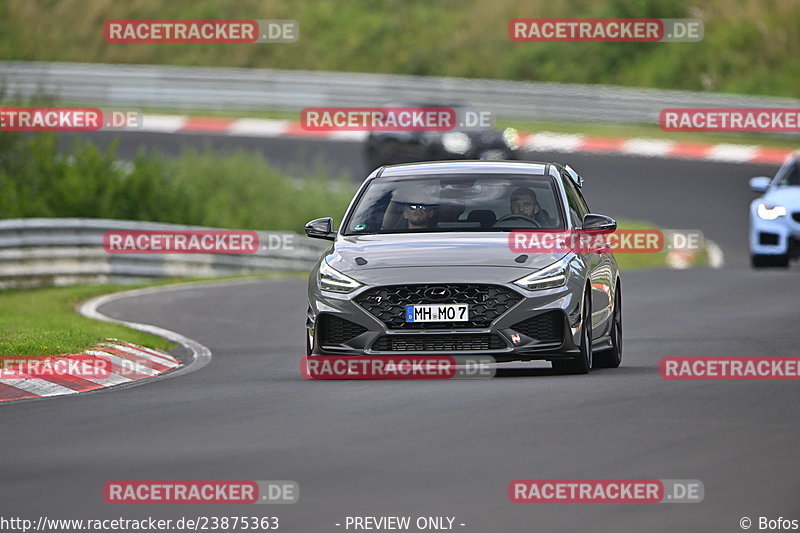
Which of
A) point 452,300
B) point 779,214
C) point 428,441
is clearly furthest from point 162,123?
point 428,441

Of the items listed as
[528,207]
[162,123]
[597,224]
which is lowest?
[597,224]

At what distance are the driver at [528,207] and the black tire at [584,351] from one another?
2.28 feet

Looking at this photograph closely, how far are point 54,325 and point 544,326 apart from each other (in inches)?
254

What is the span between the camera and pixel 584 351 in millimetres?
12789

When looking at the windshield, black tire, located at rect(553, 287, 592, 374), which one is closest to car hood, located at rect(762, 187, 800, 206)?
the windshield

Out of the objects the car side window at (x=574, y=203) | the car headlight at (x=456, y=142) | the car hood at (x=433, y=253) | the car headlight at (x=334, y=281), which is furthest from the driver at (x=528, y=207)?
the car headlight at (x=456, y=142)

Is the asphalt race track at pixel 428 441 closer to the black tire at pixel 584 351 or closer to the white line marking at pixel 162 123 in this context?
the black tire at pixel 584 351

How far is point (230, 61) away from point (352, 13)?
3.81 metres

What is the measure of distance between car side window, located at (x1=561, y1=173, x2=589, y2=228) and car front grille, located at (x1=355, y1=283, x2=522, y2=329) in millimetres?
1410

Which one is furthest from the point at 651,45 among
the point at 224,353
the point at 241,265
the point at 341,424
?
the point at 341,424

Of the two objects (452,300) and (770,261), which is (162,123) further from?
(452,300)

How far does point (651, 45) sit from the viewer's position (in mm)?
49469

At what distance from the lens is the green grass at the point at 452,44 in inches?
1877

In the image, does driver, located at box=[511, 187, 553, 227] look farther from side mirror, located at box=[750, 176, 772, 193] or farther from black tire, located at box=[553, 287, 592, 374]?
side mirror, located at box=[750, 176, 772, 193]
